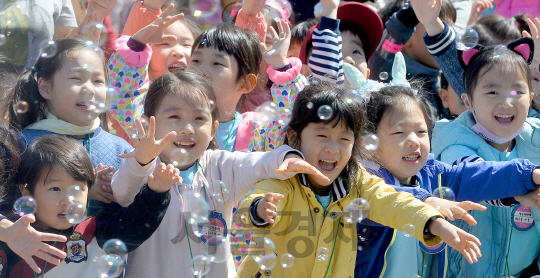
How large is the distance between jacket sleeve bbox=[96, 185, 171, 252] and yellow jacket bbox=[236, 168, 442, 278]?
1.26 feet

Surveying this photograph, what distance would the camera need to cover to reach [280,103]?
10.5 feet

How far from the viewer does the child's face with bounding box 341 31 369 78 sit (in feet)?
12.1

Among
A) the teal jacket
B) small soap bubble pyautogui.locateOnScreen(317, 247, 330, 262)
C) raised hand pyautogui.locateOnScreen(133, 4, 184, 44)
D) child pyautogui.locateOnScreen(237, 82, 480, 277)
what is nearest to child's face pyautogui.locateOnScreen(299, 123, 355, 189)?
child pyautogui.locateOnScreen(237, 82, 480, 277)

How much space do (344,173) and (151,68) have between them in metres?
1.50

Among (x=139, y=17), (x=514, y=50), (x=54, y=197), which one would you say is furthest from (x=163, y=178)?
(x=514, y=50)

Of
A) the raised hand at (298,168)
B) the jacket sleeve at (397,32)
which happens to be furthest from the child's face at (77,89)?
the jacket sleeve at (397,32)

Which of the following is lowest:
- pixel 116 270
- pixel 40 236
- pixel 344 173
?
pixel 116 270

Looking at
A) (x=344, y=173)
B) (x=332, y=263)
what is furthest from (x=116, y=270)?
(x=344, y=173)

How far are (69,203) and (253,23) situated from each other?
202 cm

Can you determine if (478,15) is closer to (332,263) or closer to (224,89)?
(224,89)

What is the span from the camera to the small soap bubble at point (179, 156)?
8.03ft

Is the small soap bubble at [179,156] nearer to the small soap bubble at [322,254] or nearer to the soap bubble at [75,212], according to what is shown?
the soap bubble at [75,212]

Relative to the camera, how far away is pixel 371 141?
2.66 m

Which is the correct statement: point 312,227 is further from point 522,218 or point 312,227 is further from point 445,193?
point 522,218
